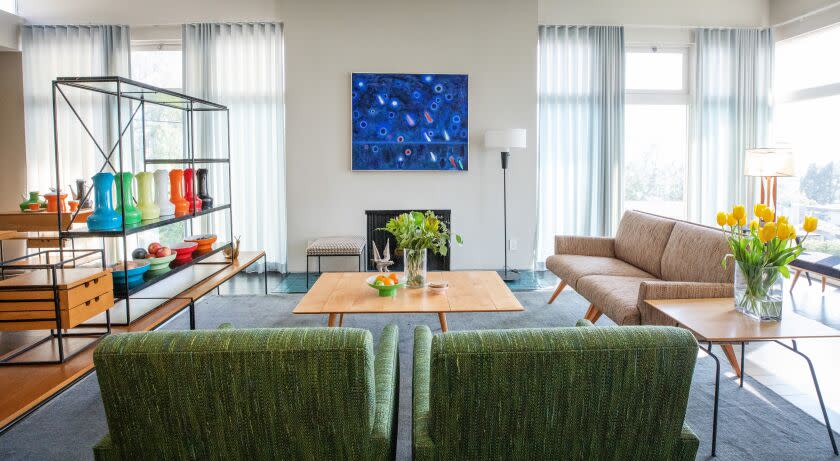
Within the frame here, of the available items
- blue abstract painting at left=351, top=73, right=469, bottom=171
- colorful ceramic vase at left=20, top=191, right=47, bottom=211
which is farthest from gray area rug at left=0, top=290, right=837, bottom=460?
colorful ceramic vase at left=20, top=191, right=47, bottom=211

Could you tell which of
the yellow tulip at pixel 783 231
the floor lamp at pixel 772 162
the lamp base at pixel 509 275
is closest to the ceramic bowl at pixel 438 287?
the yellow tulip at pixel 783 231

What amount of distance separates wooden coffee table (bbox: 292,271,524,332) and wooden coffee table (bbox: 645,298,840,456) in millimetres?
964

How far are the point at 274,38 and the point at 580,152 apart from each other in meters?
3.95

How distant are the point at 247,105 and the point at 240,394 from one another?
19.2ft

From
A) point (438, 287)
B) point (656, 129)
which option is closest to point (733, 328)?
point (438, 287)

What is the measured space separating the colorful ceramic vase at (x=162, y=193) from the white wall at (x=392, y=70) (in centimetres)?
285

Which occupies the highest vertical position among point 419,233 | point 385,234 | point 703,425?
point 419,233

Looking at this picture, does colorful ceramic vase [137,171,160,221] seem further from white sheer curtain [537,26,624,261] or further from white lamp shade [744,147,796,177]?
white lamp shade [744,147,796,177]

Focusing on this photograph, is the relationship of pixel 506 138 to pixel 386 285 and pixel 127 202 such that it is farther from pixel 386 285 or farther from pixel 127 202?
pixel 127 202

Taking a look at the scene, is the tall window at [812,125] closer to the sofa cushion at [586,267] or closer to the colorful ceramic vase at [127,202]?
the sofa cushion at [586,267]

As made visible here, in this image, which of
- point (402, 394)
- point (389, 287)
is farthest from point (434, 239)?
point (402, 394)

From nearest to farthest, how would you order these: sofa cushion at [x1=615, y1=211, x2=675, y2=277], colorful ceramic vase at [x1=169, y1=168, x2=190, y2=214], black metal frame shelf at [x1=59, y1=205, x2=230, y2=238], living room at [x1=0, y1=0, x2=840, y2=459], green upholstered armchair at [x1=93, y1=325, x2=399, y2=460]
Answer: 1. green upholstered armchair at [x1=93, y1=325, x2=399, y2=460]
2. black metal frame shelf at [x1=59, y1=205, x2=230, y2=238]
3. colorful ceramic vase at [x1=169, y1=168, x2=190, y2=214]
4. sofa cushion at [x1=615, y1=211, x2=675, y2=277]
5. living room at [x1=0, y1=0, x2=840, y2=459]

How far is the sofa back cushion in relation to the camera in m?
3.80

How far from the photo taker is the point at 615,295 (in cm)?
397
